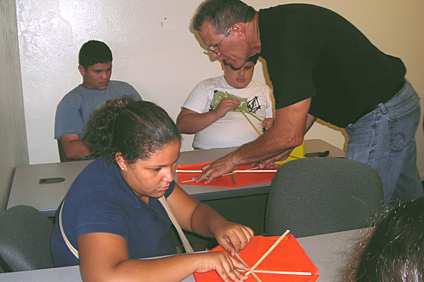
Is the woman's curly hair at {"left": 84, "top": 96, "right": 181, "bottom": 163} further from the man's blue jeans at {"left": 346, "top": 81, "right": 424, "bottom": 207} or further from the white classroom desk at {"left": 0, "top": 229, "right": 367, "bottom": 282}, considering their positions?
the man's blue jeans at {"left": 346, "top": 81, "right": 424, "bottom": 207}

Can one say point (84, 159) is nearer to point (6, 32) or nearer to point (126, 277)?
point (6, 32)

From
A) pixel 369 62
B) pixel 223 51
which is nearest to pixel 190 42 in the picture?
pixel 223 51

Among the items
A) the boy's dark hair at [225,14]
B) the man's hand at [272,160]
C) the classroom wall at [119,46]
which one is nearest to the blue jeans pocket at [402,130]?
the man's hand at [272,160]

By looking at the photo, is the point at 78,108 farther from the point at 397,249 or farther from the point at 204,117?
the point at 397,249

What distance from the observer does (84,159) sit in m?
2.78

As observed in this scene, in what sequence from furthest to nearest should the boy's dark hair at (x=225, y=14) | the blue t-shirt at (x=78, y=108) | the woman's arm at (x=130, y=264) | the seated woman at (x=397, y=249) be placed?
1. the blue t-shirt at (x=78, y=108)
2. the boy's dark hair at (x=225, y=14)
3. the woman's arm at (x=130, y=264)
4. the seated woman at (x=397, y=249)

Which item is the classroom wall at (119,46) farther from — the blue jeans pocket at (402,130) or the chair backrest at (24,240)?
the chair backrest at (24,240)

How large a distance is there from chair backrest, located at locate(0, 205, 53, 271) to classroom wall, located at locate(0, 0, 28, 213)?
0.62m

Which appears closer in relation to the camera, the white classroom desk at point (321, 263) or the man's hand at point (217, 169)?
the white classroom desk at point (321, 263)

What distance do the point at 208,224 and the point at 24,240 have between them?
612mm

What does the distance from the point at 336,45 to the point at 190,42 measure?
197 centimetres

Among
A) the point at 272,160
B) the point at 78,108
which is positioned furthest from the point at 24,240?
the point at 78,108

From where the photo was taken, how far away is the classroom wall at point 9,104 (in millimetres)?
2193

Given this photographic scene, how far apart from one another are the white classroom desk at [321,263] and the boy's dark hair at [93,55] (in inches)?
76.7
